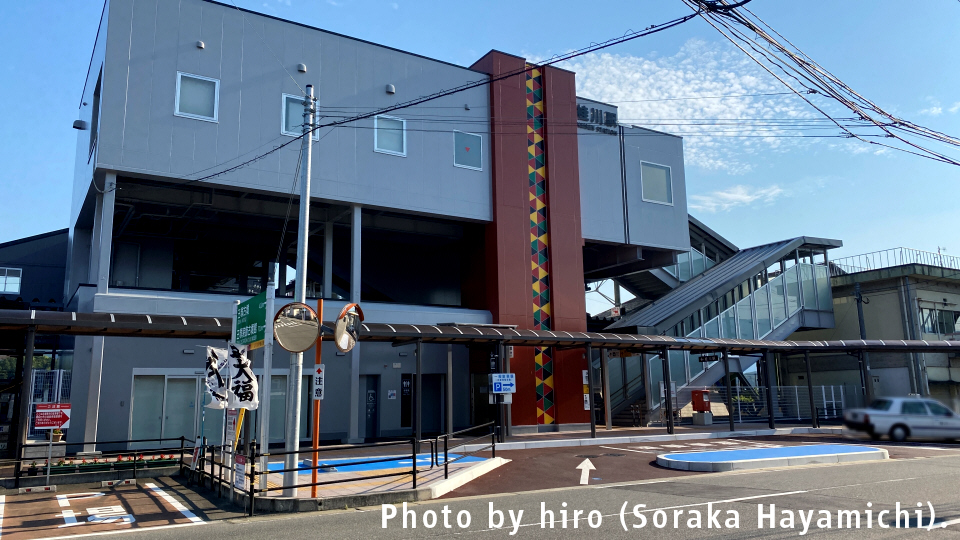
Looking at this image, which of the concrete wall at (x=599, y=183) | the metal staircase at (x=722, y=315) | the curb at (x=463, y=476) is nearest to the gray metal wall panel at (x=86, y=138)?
the curb at (x=463, y=476)

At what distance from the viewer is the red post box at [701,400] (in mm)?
30370

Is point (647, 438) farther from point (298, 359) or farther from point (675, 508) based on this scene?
point (298, 359)

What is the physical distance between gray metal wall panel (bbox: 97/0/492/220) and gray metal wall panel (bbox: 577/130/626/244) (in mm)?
5366

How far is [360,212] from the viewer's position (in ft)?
85.6

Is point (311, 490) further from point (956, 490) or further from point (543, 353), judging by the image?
point (543, 353)

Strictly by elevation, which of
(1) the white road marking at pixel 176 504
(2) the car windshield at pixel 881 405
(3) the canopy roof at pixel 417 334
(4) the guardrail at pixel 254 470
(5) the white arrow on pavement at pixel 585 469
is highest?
(3) the canopy roof at pixel 417 334

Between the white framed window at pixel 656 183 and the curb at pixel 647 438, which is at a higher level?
the white framed window at pixel 656 183

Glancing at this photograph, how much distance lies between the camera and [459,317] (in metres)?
27.7

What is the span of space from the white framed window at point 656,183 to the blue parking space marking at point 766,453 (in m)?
15.5

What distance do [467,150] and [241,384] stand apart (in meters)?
17.1

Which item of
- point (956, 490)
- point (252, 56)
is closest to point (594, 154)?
point (252, 56)

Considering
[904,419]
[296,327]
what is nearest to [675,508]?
[296,327]

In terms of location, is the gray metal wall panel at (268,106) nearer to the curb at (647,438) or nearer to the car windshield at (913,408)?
the curb at (647,438)

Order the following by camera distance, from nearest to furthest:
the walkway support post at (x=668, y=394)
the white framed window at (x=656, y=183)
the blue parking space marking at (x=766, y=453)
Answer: the blue parking space marking at (x=766, y=453) → the walkway support post at (x=668, y=394) → the white framed window at (x=656, y=183)
